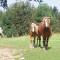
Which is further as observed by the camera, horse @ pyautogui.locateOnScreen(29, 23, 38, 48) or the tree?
the tree

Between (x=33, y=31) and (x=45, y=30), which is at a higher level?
(x=45, y=30)

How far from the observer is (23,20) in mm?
36875

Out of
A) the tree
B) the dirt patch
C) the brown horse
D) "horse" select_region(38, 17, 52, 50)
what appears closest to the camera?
the dirt patch

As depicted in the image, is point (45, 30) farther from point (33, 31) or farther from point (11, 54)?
point (11, 54)

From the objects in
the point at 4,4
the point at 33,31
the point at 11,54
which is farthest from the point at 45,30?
the point at 4,4

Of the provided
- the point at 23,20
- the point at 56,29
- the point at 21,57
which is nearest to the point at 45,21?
the point at 21,57

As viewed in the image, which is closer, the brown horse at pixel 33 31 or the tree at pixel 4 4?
the brown horse at pixel 33 31

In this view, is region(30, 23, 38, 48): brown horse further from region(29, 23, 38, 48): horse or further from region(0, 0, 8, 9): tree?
region(0, 0, 8, 9): tree

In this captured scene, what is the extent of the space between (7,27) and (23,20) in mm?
2293

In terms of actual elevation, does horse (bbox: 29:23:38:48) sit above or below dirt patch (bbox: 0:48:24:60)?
above

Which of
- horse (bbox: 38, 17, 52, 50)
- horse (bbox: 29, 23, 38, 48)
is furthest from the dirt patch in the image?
horse (bbox: 29, 23, 38, 48)

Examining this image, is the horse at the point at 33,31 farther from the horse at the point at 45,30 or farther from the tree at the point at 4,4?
the tree at the point at 4,4

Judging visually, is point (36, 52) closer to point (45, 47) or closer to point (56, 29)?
point (45, 47)

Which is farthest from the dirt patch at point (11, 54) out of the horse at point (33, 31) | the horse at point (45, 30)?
the horse at point (33, 31)
